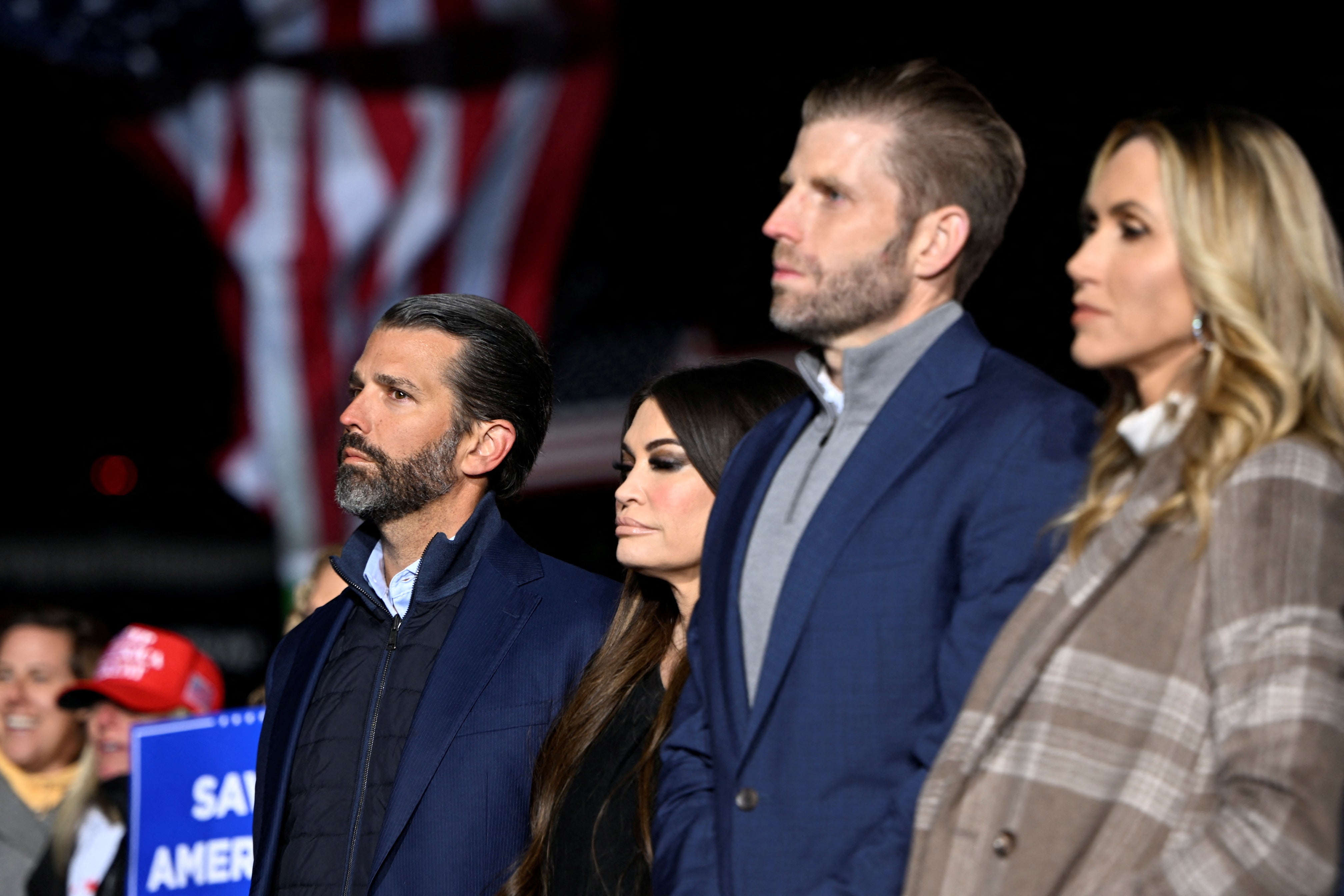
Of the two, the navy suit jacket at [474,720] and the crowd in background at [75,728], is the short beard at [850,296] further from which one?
the crowd in background at [75,728]

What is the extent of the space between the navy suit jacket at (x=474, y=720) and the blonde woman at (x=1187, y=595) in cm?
116

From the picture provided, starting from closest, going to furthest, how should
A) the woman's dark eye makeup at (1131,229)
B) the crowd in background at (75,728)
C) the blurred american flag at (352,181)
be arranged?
the woman's dark eye makeup at (1131,229) → the crowd in background at (75,728) → the blurred american flag at (352,181)

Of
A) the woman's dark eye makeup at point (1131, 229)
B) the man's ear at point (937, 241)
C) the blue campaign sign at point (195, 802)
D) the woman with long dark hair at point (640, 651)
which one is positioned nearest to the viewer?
the woman's dark eye makeup at point (1131, 229)

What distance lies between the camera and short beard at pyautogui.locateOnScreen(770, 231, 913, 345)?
2318 mm

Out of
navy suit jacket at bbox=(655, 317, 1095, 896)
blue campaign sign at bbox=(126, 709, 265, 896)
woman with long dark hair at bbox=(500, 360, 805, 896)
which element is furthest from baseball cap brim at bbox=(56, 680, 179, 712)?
navy suit jacket at bbox=(655, 317, 1095, 896)

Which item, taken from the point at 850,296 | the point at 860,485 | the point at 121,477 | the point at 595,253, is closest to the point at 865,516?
the point at 860,485

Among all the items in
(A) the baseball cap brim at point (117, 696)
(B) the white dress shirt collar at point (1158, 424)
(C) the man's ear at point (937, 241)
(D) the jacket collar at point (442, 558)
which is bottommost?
(A) the baseball cap brim at point (117, 696)

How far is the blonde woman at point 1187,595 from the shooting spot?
5.28 feet

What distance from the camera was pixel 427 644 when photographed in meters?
3.05

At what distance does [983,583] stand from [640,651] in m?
1.01

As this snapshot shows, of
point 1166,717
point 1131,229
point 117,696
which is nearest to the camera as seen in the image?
point 1166,717

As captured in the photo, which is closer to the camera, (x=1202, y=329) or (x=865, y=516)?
(x=1202, y=329)

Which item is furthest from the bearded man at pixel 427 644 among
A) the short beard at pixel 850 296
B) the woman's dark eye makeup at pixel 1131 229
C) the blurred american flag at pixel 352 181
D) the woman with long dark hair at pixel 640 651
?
the blurred american flag at pixel 352 181

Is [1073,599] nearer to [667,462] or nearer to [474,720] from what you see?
[667,462]
